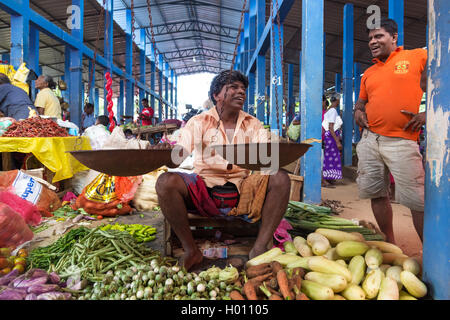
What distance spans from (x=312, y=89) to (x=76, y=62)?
7434 millimetres

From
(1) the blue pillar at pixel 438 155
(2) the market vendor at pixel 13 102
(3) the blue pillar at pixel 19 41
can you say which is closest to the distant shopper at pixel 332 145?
(1) the blue pillar at pixel 438 155

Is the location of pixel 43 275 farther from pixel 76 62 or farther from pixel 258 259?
pixel 76 62

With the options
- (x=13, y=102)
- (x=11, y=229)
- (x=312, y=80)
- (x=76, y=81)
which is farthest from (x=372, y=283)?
(x=76, y=81)

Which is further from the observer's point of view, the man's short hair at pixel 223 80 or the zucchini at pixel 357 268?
the man's short hair at pixel 223 80

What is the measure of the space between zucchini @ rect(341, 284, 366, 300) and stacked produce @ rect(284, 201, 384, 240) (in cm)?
87

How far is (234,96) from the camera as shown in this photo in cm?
214

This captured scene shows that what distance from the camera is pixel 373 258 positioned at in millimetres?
1633

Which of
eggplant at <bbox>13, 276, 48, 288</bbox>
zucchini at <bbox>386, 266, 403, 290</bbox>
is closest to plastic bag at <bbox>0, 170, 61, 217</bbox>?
eggplant at <bbox>13, 276, 48, 288</bbox>

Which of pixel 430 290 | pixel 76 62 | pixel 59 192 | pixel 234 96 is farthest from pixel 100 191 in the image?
pixel 76 62

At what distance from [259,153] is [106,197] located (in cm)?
249

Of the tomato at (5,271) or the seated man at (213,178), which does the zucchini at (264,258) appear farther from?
the tomato at (5,271)

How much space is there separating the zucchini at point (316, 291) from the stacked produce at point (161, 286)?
370mm

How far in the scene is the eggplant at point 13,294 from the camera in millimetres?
1426
